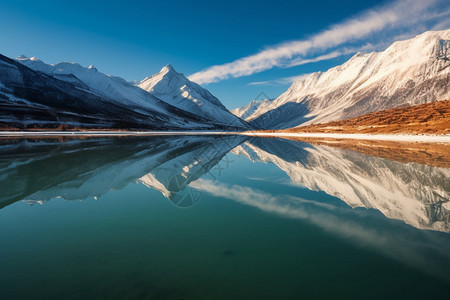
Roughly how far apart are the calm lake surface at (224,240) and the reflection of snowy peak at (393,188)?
8 cm

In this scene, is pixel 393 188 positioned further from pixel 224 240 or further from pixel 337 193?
pixel 224 240

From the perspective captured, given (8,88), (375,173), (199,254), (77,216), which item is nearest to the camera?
(199,254)

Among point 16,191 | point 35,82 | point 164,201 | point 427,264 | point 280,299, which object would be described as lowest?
point 16,191

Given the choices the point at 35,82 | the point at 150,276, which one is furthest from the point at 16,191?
the point at 35,82

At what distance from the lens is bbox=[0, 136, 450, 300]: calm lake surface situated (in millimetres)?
5141

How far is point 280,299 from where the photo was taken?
15.7ft

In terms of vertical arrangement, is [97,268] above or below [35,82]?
below

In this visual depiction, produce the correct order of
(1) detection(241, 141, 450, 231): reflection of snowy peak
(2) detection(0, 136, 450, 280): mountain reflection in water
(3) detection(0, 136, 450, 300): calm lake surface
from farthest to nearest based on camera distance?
1. (1) detection(241, 141, 450, 231): reflection of snowy peak
2. (2) detection(0, 136, 450, 280): mountain reflection in water
3. (3) detection(0, 136, 450, 300): calm lake surface

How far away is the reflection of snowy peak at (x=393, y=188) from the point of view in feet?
31.7

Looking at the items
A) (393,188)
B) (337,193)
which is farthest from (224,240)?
(393,188)

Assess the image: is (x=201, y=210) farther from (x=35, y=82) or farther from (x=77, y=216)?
(x=35, y=82)

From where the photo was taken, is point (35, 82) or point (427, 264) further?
point (35, 82)

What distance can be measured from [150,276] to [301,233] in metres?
4.65

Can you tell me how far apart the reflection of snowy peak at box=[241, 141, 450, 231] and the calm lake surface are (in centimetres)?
8
